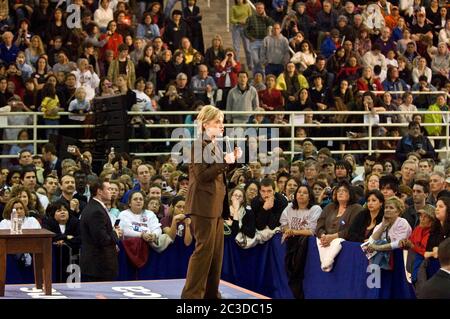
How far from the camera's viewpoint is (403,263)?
1343 cm

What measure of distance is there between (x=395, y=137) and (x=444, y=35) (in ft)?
15.4

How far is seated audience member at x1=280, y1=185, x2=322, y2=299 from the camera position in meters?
15.0

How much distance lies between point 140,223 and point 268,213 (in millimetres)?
1560

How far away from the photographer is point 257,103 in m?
22.8

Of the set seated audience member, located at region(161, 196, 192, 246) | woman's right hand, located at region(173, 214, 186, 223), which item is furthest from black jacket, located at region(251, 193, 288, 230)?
woman's right hand, located at region(173, 214, 186, 223)

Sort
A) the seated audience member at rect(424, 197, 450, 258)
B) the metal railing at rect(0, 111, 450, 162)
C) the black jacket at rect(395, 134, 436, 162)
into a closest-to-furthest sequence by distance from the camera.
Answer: the seated audience member at rect(424, 197, 450, 258) < the metal railing at rect(0, 111, 450, 162) < the black jacket at rect(395, 134, 436, 162)

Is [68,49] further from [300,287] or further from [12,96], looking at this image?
[300,287]

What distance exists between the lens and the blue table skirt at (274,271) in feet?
44.7

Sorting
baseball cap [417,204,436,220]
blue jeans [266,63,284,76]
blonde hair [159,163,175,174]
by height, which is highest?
blue jeans [266,63,284,76]

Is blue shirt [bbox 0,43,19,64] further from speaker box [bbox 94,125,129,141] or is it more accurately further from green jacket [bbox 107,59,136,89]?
speaker box [bbox 94,125,129,141]

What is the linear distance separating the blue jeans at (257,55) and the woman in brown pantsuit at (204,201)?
13.7 m

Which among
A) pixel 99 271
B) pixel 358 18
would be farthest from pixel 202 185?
pixel 358 18

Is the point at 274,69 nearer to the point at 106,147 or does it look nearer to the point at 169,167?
the point at 106,147

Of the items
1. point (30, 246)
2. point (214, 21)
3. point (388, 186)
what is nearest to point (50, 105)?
point (214, 21)
